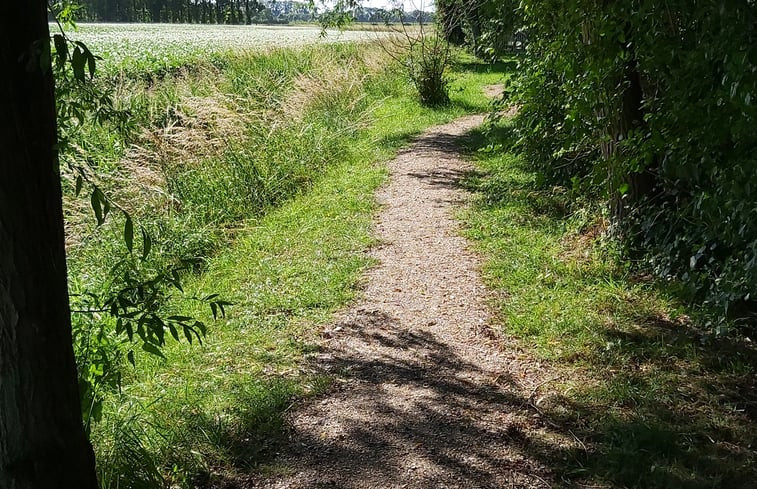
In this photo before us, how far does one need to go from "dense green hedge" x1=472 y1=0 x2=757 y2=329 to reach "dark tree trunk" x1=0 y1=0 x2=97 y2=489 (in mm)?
2771

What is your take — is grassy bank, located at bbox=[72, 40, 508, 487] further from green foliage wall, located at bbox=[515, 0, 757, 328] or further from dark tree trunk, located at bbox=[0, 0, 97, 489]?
green foliage wall, located at bbox=[515, 0, 757, 328]

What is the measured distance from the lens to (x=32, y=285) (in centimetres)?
209

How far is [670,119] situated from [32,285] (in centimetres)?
366

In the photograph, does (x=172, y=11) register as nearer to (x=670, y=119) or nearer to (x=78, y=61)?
(x=670, y=119)

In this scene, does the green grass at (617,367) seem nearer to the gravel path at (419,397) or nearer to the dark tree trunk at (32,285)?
the gravel path at (419,397)

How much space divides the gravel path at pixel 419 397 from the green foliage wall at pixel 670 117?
1326 mm

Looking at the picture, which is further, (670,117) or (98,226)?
(670,117)

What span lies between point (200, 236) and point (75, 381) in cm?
591

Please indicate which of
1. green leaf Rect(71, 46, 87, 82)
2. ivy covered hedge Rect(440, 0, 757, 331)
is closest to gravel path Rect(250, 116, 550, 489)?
ivy covered hedge Rect(440, 0, 757, 331)

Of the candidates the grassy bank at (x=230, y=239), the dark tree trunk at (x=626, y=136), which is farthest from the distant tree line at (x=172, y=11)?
the dark tree trunk at (x=626, y=136)

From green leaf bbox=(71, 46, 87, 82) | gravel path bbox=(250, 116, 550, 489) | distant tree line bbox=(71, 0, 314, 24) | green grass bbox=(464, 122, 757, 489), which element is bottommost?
gravel path bbox=(250, 116, 550, 489)

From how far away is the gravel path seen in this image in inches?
143

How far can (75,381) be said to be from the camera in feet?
7.57

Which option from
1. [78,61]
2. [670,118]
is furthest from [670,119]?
[78,61]
